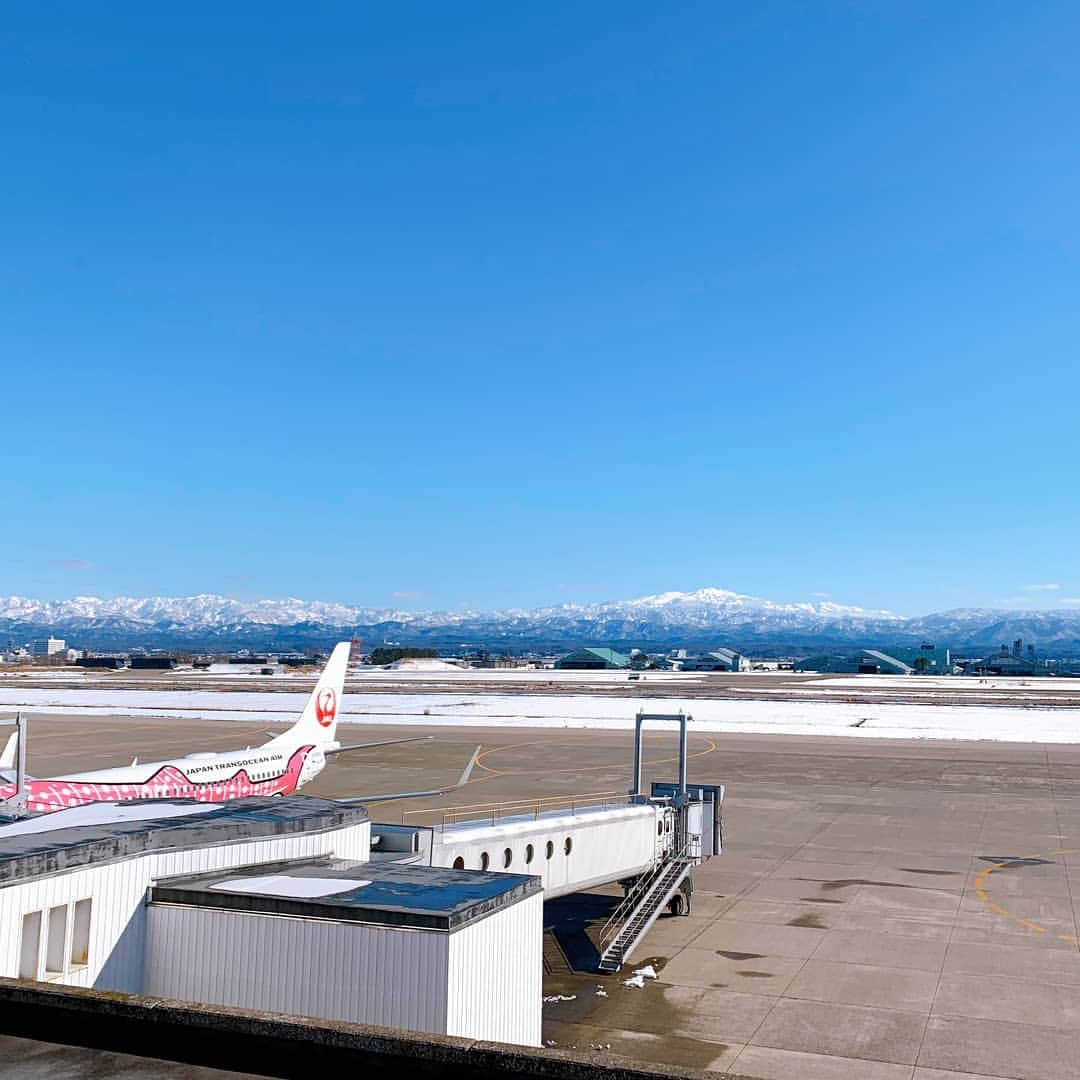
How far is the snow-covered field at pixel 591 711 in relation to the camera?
81.9 m

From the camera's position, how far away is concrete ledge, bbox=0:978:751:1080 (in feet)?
31.2

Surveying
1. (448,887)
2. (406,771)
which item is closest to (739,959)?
(448,887)

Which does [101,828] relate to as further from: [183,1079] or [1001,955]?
[1001,955]

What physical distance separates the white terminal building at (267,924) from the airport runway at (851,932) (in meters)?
2.86

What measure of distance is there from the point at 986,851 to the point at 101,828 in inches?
1161

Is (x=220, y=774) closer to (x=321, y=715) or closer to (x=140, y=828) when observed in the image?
(x=321, y=715)

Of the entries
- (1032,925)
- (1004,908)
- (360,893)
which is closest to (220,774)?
(360,893)

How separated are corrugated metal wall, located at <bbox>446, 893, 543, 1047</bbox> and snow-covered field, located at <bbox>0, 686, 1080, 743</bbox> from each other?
66.1 m

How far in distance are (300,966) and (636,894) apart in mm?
14149

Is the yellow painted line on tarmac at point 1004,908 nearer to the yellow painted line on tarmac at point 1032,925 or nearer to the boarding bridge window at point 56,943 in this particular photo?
the yellow painted line on tarmac at point 1032,925

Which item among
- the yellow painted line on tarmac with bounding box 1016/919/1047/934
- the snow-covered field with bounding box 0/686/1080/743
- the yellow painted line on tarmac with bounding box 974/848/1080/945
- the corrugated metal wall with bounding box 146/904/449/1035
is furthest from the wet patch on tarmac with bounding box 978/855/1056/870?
the snow-covered field with bounding box 0/686/1080/743

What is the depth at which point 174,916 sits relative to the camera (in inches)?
542

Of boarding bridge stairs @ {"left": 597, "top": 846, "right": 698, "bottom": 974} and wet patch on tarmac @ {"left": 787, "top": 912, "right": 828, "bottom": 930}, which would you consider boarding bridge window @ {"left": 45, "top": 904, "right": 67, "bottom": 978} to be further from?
wet patch on tarmac @ {"left": 787, "top": 912, "right": 828, "bottom": 930}

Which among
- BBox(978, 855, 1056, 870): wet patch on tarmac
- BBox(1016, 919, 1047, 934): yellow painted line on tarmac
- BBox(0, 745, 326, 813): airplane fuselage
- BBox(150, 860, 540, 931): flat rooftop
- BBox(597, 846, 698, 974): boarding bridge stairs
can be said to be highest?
BBox(150, 860, 540, 931): flat rooftop
